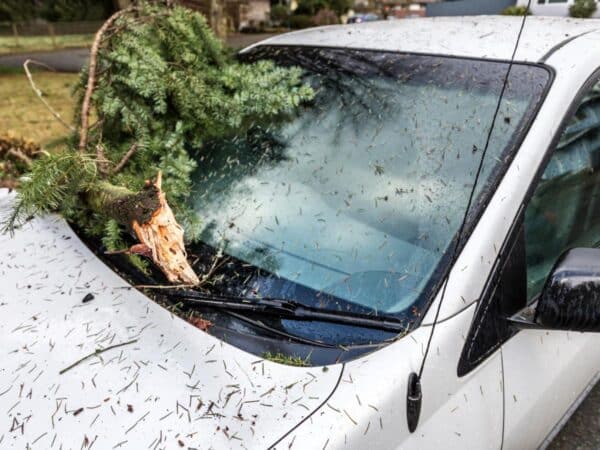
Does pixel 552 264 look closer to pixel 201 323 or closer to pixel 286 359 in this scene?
pixel 286 359

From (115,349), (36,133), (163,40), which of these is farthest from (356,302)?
(36,133)

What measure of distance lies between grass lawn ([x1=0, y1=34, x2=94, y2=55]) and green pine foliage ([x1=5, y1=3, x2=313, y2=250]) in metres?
24.1

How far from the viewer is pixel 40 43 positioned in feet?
82.4

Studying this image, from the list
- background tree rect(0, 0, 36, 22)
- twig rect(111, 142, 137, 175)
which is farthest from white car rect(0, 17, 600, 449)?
background tree rect(0, 0, 36, 22)

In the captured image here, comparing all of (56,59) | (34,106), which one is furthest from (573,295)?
(56,59)

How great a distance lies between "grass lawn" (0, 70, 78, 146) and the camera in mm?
6992

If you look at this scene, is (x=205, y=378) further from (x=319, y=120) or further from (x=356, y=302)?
(x=319, y=120)

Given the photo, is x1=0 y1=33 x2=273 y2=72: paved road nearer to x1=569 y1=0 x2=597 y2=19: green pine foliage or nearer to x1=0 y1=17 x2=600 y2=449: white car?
x1=569 y1=0 x2=597 y2=19: green pine foliage

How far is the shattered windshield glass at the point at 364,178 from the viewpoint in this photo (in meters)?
1.51

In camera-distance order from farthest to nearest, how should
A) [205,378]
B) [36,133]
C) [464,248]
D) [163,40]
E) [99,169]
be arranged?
[36,133] < [163,40] < [99,169] < [464,248] < [205,378]

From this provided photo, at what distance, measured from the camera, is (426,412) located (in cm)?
125

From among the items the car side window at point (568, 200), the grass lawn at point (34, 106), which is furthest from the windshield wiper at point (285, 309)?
the grass lawn at point (34, 106)

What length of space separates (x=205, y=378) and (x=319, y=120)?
1.13 m

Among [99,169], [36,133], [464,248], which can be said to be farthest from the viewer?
[36,133]
